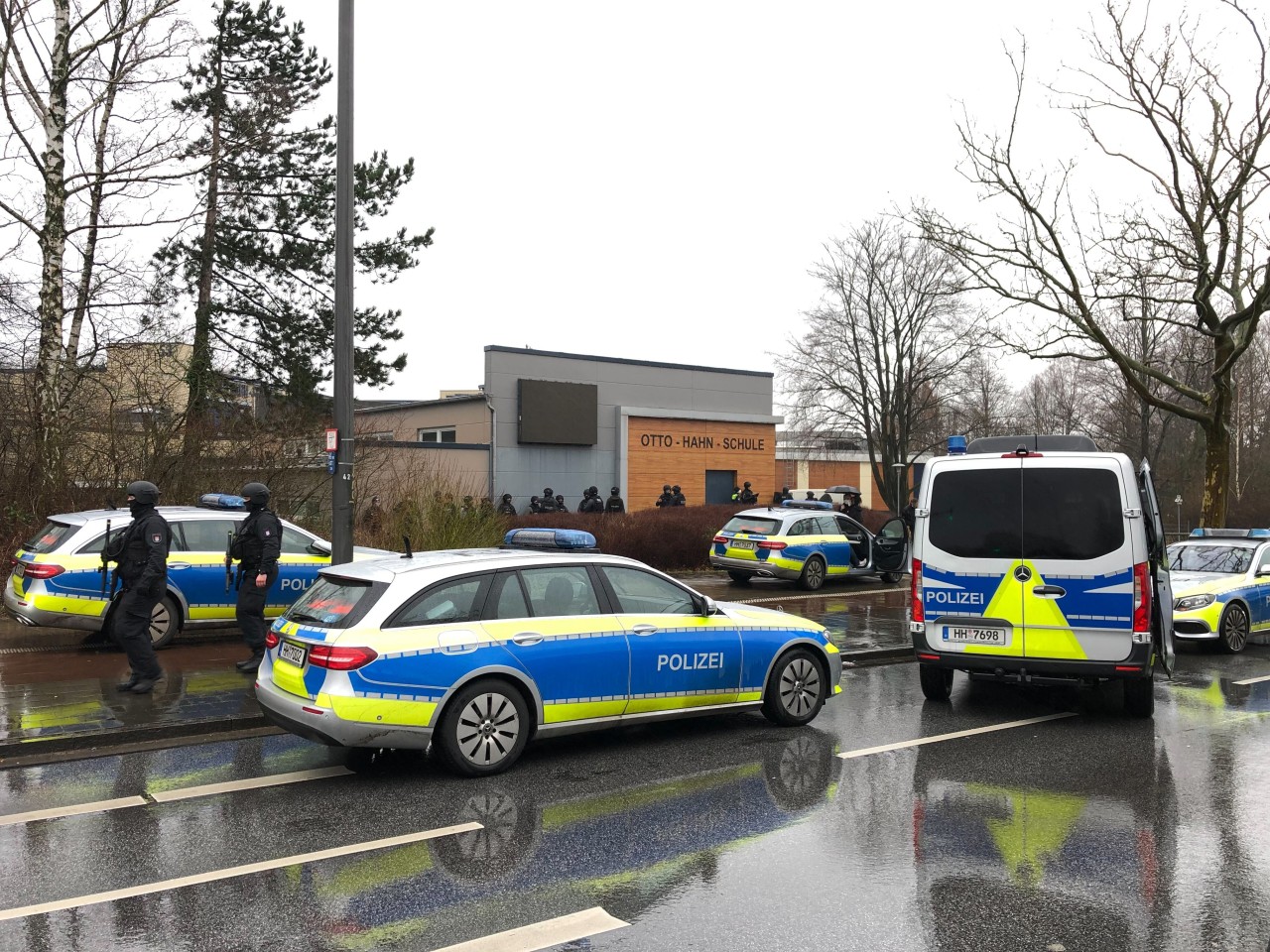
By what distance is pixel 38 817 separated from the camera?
19.1ft

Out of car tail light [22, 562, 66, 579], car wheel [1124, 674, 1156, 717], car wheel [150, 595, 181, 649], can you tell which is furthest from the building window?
car wheel [1124, 674, 1156, 717]

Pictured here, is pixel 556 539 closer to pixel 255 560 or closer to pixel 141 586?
pixel 255 560

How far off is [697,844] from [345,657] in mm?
2401

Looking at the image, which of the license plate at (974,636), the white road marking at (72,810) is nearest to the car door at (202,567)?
the white road marking at (72,810)

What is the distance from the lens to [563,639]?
271 inches

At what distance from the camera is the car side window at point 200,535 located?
11.3 metres

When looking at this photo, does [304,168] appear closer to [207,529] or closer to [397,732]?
[207,529]

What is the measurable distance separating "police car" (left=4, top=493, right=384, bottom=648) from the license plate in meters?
7.12

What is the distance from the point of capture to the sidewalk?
7.50 metres

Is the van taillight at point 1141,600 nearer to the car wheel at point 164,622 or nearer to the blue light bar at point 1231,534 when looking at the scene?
the blue light bar at point 1231,534

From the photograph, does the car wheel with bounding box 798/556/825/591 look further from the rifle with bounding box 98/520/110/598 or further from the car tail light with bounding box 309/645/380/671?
the car tail light with bounding box 309/645/380/671

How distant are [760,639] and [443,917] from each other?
13.1 feet

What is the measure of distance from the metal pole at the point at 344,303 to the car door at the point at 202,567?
1.99 meters

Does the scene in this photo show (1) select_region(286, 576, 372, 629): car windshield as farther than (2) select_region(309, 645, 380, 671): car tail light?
Yes
